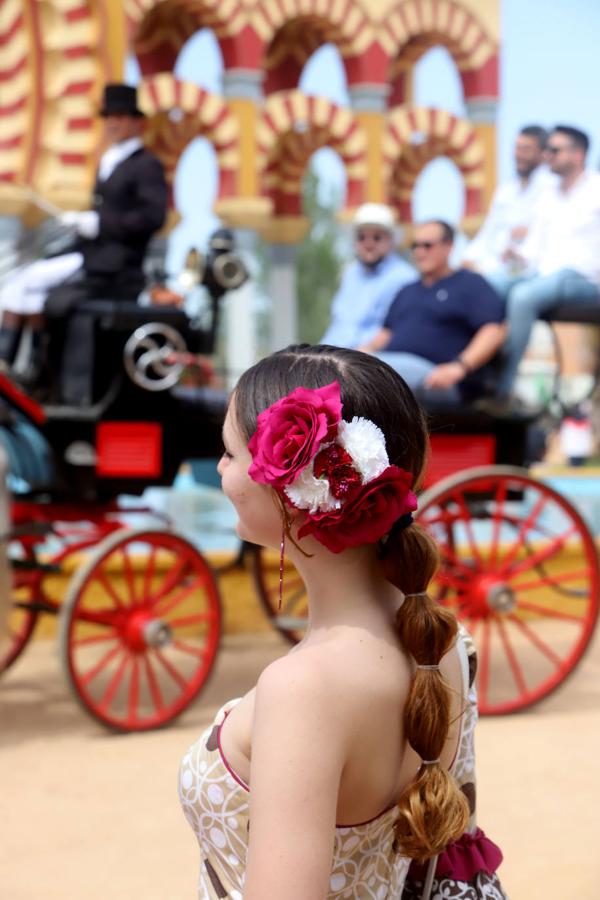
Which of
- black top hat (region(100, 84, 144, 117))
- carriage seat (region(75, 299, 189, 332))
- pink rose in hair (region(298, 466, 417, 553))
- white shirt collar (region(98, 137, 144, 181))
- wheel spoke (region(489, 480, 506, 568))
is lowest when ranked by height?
wheel spoke (region(489, 480, 506, 568))

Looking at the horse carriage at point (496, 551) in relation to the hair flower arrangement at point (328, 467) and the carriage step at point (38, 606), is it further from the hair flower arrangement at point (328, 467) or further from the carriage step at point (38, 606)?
the hair flower arrangement at point (328, 467)

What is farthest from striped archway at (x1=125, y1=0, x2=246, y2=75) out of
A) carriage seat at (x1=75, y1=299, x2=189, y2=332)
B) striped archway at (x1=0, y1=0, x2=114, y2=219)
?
carriage seat at (x1=75, y1=299, x2=189, y2=332)

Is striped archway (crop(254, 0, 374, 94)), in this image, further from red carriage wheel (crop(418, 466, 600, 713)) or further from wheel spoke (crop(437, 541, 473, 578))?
wheel spoke (crop(437, 541, 473, 578))

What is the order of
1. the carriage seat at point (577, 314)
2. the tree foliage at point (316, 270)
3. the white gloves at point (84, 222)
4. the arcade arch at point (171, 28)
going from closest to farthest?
the white gloves at point (84, 222) < the carriage seat at point (577, 314) < the arcade arch at point (171, 28) < the tree foliage at point (316, 270)

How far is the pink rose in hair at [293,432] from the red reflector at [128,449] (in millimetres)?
3062

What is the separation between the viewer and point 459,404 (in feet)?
15.1

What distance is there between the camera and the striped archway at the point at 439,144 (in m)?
11.4

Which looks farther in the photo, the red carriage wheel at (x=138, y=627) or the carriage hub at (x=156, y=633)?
the carriage hub at (x=156, y=633)

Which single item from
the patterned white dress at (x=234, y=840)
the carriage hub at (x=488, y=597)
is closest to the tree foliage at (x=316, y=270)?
the carriage hub at (x=488, y=597)

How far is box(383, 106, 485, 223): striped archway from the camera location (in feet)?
37.5

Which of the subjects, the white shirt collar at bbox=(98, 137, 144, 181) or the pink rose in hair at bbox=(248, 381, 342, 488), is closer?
the pink rose in hair at bbox=(248, 381, 342, 488)

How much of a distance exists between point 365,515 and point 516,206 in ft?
18.0

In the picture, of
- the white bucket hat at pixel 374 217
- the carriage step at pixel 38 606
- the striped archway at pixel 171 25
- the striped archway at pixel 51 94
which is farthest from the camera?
the striped archway at pixel 171 25

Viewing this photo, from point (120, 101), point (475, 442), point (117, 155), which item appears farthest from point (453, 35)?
point (475, 442)
